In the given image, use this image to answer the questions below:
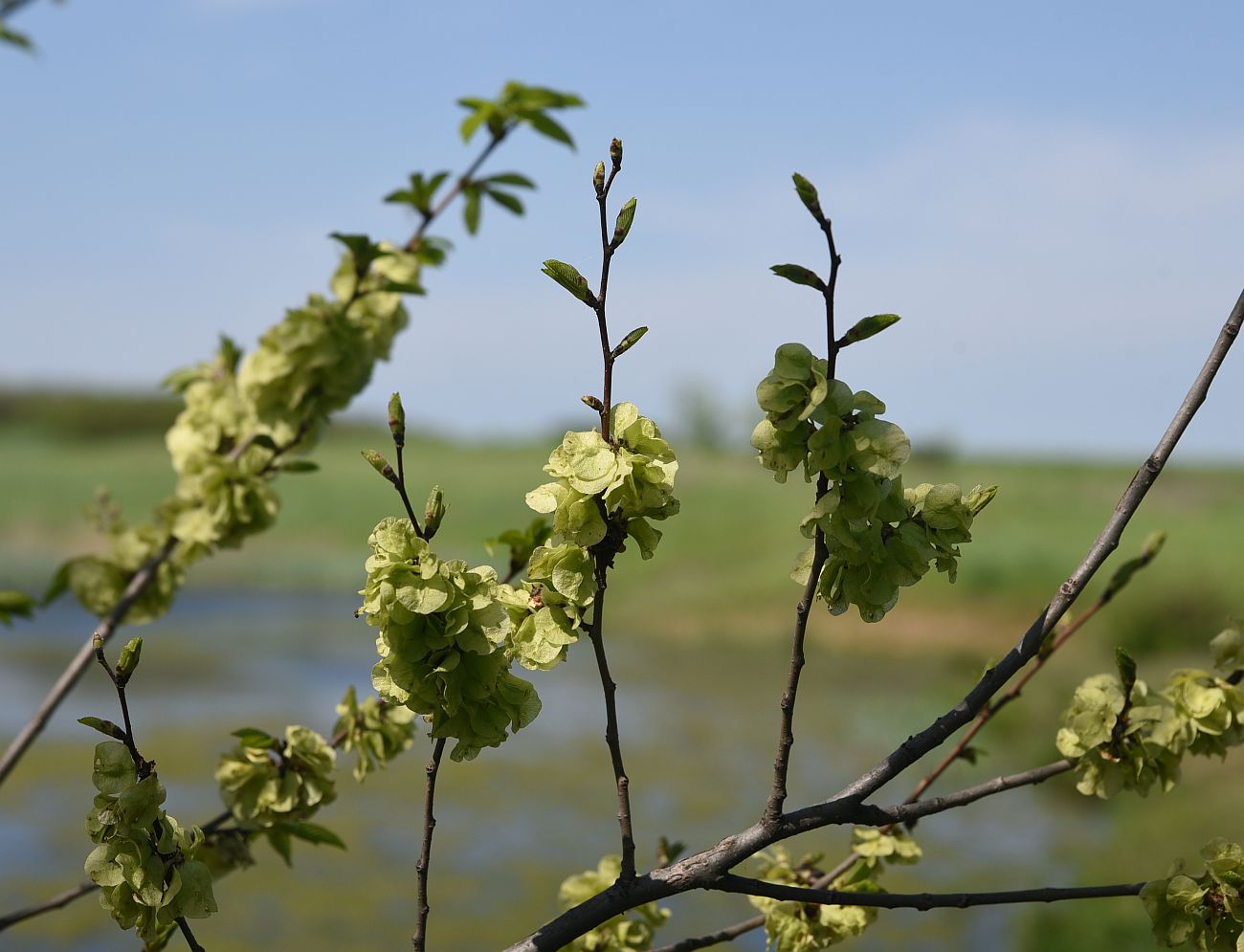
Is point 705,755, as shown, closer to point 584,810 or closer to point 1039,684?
point 584,810

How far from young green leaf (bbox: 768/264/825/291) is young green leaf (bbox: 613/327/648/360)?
9 centimetres

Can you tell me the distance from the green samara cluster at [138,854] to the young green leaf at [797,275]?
52 cm

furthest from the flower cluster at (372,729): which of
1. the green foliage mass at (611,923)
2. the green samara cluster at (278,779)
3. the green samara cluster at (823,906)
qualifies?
the green samara cluster at (823,906)

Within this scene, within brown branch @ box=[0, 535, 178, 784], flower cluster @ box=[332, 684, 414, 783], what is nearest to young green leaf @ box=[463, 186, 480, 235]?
brown branch @ box=[0, 535, 178, 784]

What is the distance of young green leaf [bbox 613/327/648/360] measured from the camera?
0.70 metres

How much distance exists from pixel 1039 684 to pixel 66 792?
6353 mm

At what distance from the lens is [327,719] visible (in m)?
7.65

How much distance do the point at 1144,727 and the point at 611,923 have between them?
0.53 m

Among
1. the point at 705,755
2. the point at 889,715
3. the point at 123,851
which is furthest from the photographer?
the point at 889,715

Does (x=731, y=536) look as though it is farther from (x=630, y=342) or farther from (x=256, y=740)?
(x=630, y=342)

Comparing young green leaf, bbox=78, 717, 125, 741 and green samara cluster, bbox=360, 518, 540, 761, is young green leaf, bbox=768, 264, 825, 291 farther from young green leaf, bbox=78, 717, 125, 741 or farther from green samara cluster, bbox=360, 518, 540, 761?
young green leaf, bbox=78, 717, 125, 741

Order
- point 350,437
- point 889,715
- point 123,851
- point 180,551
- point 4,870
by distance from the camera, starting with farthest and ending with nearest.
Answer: point 350,437, point 889,715, point 4,870, point 180,551, point 123,851

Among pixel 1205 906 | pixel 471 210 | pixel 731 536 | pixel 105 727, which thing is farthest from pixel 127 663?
pixel 731 536

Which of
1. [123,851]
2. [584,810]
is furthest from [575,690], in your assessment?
[123,851]
